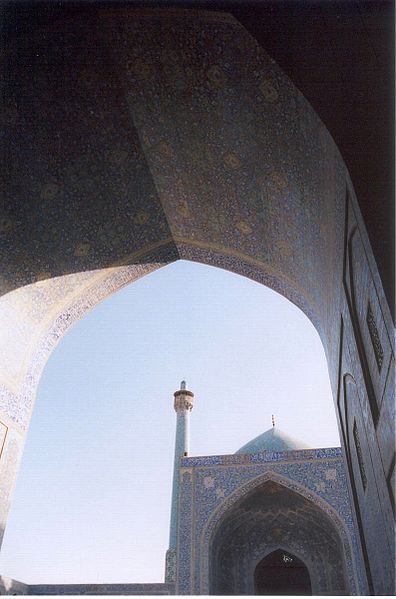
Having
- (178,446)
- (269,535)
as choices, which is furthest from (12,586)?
(269,535)

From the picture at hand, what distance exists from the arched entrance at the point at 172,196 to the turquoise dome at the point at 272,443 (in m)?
7.50

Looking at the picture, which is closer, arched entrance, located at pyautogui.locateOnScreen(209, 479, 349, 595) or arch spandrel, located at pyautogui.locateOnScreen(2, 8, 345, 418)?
arch spandrel, located at pyautogui.locateOnScreen(2, 8, 345, 418)

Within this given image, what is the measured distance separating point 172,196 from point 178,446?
8.06 m

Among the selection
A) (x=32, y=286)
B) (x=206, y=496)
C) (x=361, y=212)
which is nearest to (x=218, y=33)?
(x=361, y=212)

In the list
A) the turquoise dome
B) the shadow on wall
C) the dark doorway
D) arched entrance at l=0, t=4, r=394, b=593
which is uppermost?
the turquoise dome

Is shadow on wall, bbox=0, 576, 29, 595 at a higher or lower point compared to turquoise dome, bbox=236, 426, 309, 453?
lower

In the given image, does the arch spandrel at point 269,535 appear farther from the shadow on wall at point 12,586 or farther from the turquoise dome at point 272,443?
the shadow on wall at point 12,586

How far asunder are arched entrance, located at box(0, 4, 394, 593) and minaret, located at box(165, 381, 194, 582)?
6479 mm

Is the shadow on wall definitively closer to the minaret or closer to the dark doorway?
the minaret

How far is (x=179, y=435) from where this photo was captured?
1152 cm

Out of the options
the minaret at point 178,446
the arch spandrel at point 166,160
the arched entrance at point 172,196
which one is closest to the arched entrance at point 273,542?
the minaret at point 178,446

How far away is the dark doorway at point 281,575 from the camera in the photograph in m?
10.2

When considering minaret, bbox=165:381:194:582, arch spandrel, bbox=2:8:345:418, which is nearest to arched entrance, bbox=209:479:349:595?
minaret, bbox=165:381:194:582

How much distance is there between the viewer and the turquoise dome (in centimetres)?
1155
